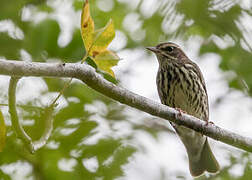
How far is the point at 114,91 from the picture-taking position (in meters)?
3.00

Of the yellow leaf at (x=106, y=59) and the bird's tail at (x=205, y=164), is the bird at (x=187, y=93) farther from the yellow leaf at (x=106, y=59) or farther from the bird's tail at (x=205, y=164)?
the yellow leaf at (x=106, y=59)

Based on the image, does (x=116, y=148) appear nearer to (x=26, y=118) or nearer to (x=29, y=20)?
(x=26, y=118)

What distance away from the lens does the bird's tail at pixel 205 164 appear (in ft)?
19.3

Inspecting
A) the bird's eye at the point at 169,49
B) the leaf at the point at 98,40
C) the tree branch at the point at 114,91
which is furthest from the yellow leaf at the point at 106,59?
the bird's eye at the point at 169,49

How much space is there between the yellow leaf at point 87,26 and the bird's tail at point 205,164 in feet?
12.1

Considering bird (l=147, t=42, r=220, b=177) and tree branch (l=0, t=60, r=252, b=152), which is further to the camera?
bird (l=147, t=42, r=220, b=177)

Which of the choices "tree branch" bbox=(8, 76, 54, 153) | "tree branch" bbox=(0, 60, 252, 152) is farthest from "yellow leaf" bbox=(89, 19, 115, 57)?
"tree branch" bbox=(8, 76, 54, 153)

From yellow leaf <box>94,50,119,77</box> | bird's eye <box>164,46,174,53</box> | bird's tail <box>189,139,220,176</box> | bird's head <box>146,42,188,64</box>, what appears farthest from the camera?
bird's eye <box>164,46,174,53</box>

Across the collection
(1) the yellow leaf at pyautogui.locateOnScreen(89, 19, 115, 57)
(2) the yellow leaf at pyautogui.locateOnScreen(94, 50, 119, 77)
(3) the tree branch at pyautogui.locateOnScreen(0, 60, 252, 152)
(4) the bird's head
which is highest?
(1) the yellow leaf at pyautogui.locateOnScreen(89, 19, 115, 57)

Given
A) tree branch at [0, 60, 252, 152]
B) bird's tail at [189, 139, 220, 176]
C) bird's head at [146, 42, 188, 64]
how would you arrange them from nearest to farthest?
tree branch at [0, 60, 252, 152] < bird's tail at [189, 139, 220, 176] < bird's head at [146, 42, 188, 64]

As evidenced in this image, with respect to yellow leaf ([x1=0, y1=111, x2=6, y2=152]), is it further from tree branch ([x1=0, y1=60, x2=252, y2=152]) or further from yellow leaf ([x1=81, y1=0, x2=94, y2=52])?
yellow leaf ([x1=81, y1=0, x2=94, y2=52])

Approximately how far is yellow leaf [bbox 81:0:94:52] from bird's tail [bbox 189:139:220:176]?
3.69m

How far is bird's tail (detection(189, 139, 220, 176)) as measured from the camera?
5885 millimetres

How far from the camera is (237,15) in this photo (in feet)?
8.59
